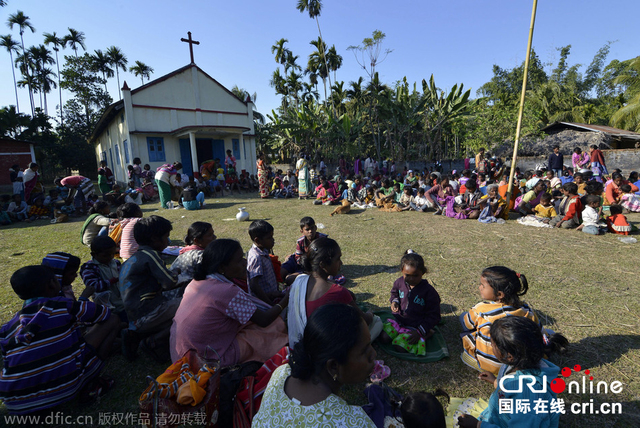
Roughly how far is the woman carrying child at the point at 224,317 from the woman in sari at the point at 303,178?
11.1 metres

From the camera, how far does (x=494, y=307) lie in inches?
105

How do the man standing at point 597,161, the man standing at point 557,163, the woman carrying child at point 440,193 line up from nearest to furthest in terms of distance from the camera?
the woman carrying child at point 440,193 → the man standing at point 597,161 → the man standing at point 557,163

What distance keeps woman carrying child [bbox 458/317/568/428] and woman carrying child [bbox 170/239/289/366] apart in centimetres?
161

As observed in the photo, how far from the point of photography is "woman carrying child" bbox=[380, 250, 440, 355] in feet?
9.92

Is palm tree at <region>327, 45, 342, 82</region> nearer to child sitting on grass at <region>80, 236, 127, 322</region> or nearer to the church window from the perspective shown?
the church window

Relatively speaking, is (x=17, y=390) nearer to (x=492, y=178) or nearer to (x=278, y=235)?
(x=278, y=235)

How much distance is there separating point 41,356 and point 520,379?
10.5 feet

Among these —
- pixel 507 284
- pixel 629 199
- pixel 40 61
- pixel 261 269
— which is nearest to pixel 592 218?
pixel 629 199

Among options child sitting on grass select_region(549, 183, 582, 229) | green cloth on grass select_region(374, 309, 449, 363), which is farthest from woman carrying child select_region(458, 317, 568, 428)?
child sitting on grass select_region(549, 183, 582, 229)

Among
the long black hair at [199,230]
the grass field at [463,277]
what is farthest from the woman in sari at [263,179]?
the long black hair at [199,230]

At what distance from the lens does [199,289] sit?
253 cm

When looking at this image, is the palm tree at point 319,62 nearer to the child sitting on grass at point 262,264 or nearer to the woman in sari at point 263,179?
the woman in sari at point 263,179

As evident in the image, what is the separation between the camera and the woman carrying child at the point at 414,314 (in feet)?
9.92

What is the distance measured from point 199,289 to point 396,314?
197cm
